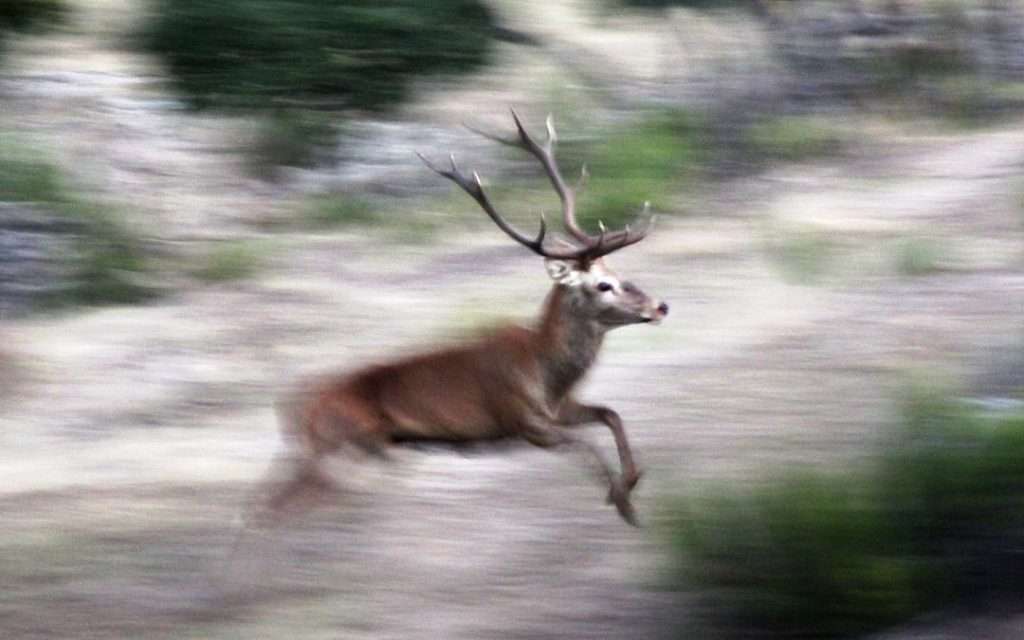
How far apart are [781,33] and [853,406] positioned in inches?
364

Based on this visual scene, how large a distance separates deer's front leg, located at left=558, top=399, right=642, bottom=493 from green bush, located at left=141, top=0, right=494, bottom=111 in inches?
135

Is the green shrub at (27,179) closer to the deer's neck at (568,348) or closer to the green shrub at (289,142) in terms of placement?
the green shrub at (289,142)

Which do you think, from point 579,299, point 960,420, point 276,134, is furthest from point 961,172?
point 960,420

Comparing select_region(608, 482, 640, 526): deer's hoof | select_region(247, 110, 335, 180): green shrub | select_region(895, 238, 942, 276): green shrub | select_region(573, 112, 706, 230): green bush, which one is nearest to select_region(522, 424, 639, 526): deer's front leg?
select_region(608, 482, 640, 526): deer's hoof

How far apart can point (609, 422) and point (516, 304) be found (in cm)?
597

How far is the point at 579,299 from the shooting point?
30.7ft

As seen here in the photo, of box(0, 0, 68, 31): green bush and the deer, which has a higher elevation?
box(0, 0, 68, 31): green bush

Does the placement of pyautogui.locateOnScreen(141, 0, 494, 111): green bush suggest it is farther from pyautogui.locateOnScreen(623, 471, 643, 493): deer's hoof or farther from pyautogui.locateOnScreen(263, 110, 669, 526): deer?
pyautogui.locateOnScreen(623, 471, 643, 493): deer's hoof

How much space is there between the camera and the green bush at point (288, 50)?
11.8 meters

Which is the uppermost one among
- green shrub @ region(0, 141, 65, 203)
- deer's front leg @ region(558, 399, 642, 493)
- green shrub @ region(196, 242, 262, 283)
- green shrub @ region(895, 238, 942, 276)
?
deer's front leg @ region(558, 399, 642, 493)

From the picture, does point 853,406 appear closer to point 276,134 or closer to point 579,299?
point 579,299

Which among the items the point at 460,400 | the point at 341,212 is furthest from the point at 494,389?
the point at 341,212

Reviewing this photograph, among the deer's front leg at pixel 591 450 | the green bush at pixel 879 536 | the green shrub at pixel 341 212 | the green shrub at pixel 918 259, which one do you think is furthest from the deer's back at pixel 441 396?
the green shrub at pixel 341 212

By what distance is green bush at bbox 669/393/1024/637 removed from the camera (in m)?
7.55
